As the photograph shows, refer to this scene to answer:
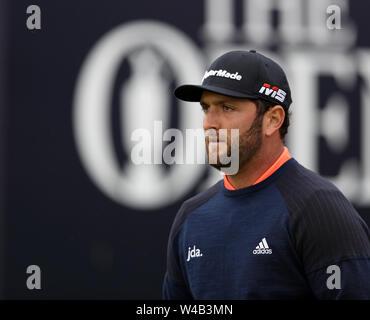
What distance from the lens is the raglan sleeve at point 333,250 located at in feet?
5.84

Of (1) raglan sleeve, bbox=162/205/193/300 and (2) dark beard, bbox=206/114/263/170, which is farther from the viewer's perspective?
(1) raglan sleeve, bbox=162/205/193/300

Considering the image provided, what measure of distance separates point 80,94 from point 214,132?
1.74 metres

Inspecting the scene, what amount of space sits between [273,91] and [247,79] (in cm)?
9

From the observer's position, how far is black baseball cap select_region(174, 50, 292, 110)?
2.03 m

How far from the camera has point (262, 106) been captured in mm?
2064

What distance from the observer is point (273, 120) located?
6.87 ft

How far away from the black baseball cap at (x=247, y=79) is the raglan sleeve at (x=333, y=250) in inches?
15.4

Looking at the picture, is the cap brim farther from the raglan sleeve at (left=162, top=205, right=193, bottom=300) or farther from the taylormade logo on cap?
the raglan sleeve at (left=162, top=205, right=193, bottom=300)

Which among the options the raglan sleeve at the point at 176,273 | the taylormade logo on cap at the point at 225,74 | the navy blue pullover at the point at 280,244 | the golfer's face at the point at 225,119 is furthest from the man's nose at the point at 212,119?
the raglan sleeve at the point at 176,273

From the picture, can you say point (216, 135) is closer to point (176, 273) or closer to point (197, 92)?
point (197, 92)

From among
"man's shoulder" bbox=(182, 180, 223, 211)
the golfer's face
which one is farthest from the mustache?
"man's shoulder" bbox=(182, 180, 223, 211)

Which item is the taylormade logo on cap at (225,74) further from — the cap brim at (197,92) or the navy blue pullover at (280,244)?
the navy blue pullover at (280,244)

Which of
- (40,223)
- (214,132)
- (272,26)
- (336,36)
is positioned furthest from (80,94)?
(214,132)

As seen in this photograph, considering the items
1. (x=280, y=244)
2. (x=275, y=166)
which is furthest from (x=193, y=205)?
(x=280, y=244)
